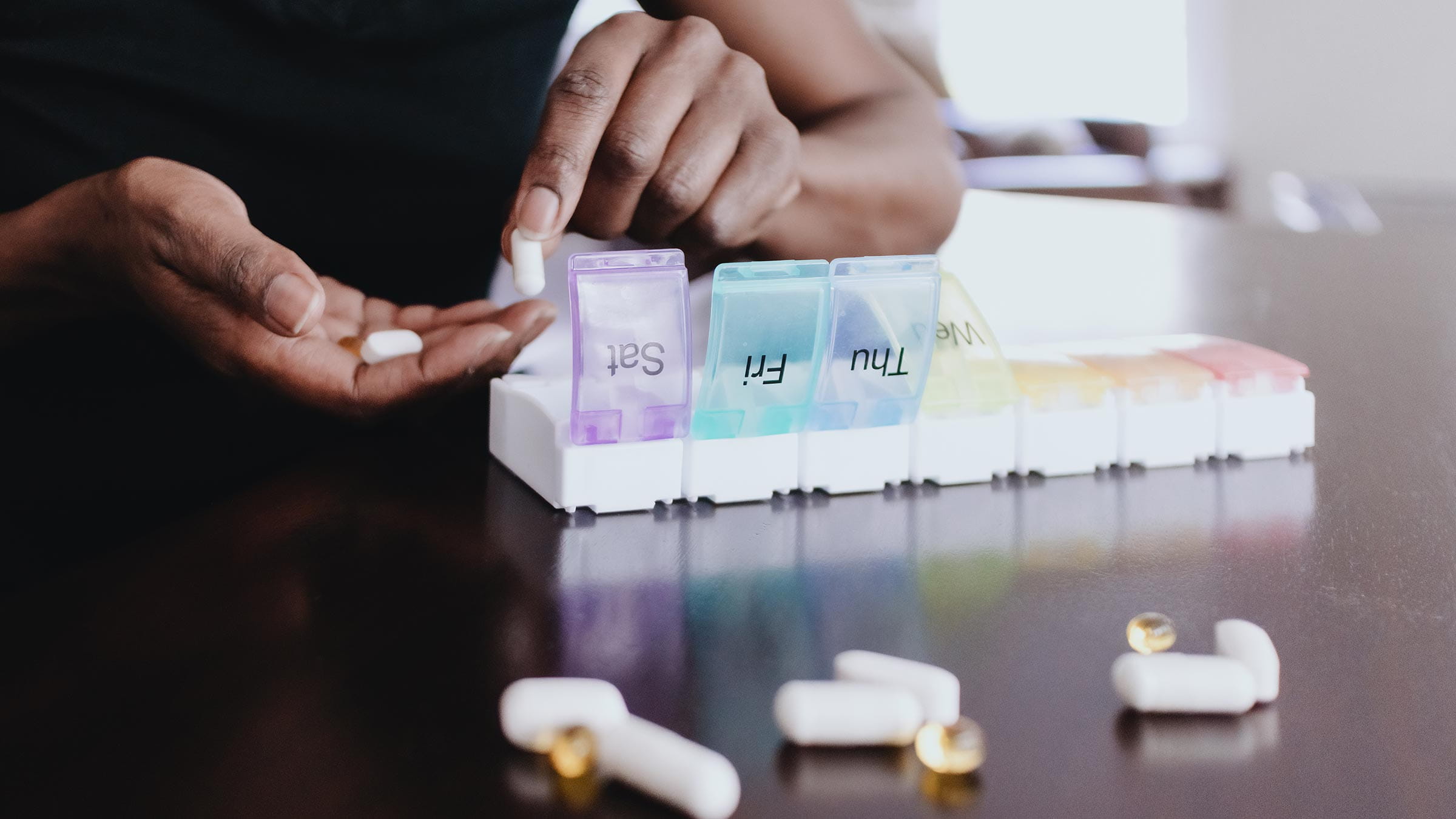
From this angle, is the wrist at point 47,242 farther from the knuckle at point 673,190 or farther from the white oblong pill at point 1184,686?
the white oblong pill at point 1184,686

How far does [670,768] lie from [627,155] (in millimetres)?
692

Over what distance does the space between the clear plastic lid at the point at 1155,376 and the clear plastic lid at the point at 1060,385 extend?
1cm

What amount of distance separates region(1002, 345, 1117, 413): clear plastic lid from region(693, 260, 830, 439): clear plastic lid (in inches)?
6.9

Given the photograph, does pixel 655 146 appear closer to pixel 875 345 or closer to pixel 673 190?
pixel 673 190

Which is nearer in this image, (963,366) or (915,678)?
(915,678)

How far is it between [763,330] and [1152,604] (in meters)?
0.34

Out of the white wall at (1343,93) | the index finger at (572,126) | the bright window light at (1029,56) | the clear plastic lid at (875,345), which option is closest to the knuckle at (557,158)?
the index finger at (572,126)

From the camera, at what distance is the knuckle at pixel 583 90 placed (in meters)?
1.01

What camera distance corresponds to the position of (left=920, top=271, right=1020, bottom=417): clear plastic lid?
93cm

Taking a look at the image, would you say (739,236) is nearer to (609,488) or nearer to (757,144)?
(757,144)

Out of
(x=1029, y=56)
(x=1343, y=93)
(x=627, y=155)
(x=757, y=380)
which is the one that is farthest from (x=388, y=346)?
(x=1343, y=93)

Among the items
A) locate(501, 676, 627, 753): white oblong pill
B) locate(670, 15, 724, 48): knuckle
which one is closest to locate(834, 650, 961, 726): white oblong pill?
locate(501, 676, 627, 753): white oblong pill

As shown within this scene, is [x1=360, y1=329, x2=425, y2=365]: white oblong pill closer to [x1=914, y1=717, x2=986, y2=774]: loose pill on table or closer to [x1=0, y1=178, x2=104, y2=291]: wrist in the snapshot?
[x1=0, y1=178, x2=104, y2=291]: wrist

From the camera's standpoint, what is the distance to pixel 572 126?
3.29ft
